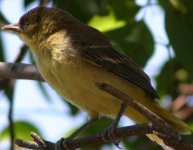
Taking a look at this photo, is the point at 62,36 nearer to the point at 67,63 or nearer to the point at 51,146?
the point at 67,63

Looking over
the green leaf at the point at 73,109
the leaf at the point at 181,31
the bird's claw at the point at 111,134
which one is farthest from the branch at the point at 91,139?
the green leaf at the point at 73,109

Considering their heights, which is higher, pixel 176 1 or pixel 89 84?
pixel 176 1

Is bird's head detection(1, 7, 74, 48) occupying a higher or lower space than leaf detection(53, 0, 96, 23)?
lower

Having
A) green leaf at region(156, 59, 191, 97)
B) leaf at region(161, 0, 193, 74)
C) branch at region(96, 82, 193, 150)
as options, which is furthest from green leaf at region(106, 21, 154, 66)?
branch at region(96, 82, 193, 150)

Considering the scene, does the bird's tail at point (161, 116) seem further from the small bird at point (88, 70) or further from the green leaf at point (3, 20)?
the green leaf at point (3, 20)

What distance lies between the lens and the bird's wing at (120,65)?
532 cm

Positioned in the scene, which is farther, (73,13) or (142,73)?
(73,13)

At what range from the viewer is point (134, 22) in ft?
18.4

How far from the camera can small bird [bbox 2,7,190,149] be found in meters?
5.12

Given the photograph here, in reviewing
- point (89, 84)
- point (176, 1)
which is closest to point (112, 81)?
point (89, 84)

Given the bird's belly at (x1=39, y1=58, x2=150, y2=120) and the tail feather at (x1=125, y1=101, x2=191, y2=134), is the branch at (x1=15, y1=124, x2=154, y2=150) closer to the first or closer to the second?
the bird's belly at (x1=39, y1=58, x2=150, y2=120)

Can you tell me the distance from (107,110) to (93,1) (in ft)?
3.42

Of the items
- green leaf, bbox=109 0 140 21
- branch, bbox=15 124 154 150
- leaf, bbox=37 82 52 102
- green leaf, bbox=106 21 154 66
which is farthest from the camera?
leaf, bbox=37 82 52 102

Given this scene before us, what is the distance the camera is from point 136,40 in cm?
552
